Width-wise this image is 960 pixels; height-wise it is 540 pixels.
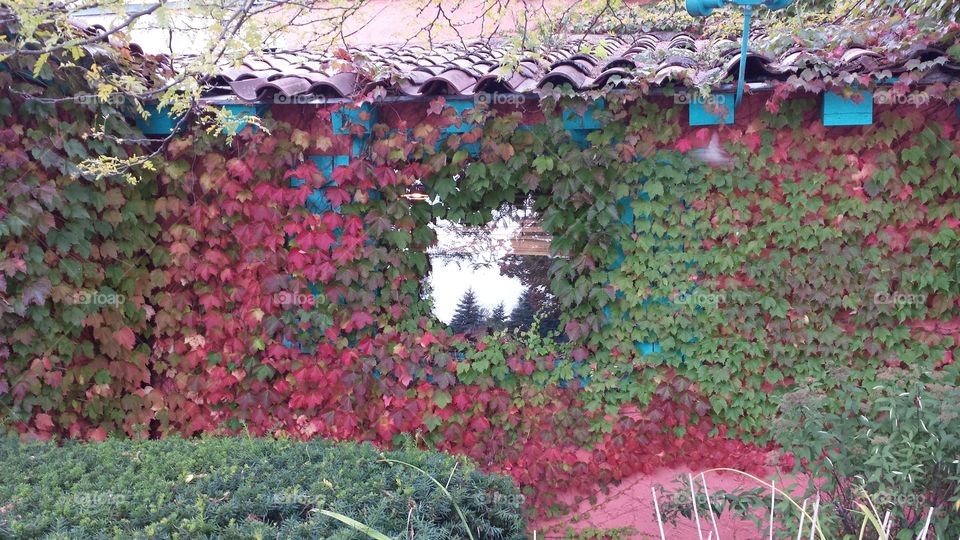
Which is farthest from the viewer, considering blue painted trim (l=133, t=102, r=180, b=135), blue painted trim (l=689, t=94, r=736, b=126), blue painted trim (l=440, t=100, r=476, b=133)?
blue painted trim (l=133, t=102, r=180, b=135)

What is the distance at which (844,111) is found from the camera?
418cm

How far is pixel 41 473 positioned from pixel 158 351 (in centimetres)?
183

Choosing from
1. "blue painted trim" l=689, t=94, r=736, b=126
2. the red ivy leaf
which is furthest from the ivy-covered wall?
"blue painted trim" l=689, t=94, r=736, b=126

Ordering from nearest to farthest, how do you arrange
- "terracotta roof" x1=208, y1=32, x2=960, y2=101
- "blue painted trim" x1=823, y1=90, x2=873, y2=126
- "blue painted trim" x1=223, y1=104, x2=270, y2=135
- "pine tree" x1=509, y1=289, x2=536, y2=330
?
"terracotta roof" x1=208, y1=32, x2=960, y2=101
"blue painted trim" x1=823, y1=90, x2=873, y2=126
"blue painted trim" x1=223, y1=104, x2=270, y2=135
"pine tree" x1=509, y1=289, x2=536, y2=330

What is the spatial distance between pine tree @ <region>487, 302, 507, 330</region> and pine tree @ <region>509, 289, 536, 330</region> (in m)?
0.07

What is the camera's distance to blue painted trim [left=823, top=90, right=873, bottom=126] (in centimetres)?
413

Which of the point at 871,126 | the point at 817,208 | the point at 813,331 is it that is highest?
the point at 871,126

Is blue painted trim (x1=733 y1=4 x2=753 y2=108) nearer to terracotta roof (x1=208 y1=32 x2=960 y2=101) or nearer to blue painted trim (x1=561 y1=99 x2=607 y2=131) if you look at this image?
terracotta roof (x1=208 y1=32 x2=960 y2=101)

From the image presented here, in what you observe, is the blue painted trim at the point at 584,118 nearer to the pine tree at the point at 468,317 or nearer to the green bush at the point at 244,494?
the pine tree at the point at 468,317

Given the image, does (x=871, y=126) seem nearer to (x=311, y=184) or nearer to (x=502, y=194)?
(x=502, y=194)

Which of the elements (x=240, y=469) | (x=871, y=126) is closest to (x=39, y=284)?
(x=240, y=469)

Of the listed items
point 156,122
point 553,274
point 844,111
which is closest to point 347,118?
point 156,122

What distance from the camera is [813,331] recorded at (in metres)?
4.50

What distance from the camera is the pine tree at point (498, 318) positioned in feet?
16.9
